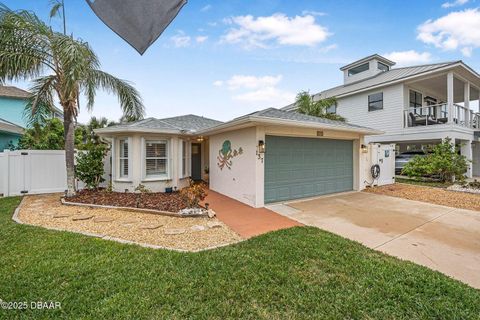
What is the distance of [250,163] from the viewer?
23.9 ft

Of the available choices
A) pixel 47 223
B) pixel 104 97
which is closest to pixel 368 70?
pixel 104 97

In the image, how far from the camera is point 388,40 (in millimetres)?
11305

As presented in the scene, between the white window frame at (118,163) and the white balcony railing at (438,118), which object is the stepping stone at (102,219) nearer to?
the white window frame at (118,163)

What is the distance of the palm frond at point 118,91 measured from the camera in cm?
812

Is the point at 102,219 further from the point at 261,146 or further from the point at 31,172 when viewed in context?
the point at 31,172

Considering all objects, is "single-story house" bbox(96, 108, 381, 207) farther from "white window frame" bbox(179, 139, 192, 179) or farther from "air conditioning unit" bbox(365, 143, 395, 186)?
"air conditioning unit" bbox(365, 143, 395, 186)

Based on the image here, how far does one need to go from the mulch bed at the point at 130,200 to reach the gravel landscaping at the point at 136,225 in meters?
0.45

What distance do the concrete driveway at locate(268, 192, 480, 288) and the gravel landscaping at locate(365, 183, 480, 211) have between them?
0.71m

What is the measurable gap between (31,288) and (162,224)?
2703mm

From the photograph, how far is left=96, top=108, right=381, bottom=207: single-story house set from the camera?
728cm

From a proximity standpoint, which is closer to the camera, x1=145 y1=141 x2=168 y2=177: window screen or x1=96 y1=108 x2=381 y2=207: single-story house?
x1=96 y1=108 x2=381 y2=207: single-story house

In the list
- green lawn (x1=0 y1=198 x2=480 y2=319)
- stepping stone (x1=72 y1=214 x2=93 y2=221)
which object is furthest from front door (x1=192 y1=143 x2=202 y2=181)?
green lawn (x1=0 y1=198 x2=480 y2=319)

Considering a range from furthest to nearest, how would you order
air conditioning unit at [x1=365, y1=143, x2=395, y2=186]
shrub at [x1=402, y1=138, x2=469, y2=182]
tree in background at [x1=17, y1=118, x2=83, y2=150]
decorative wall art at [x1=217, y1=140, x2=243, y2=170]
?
shrub at [x1=402, y1=138, x2=469, y2=182], tree in background at [x1=17, y1=118, x2=83, y2=150], air conditioning unit at [x1=365, y1=143, x2=395, y2=186], decorative wall art at [x1=217, y1=140, x2=243, y2=170]

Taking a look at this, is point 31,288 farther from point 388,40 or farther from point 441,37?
point 441,37
